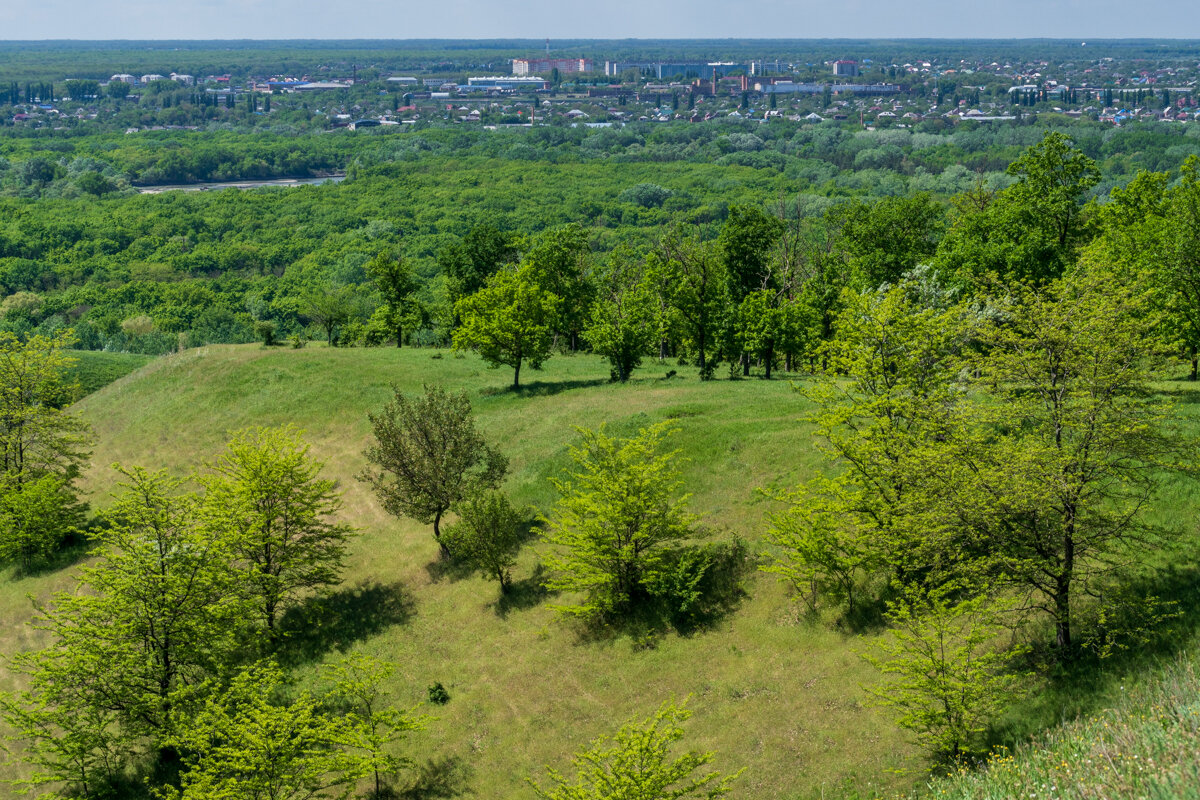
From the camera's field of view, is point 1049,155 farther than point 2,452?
No

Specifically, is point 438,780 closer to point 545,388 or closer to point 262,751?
point 262,751

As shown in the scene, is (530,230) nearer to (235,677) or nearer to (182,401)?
(182,401)

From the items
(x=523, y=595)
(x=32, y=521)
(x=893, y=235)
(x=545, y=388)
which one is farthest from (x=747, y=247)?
(x=32, y=521)

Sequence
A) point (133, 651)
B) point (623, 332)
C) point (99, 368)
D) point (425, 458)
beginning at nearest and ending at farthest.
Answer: point (133, 651), point (425, 458), point (623, 332), point (99, 368)

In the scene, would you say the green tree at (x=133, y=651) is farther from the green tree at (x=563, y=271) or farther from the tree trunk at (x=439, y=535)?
the green tree at (x=563, y=271)

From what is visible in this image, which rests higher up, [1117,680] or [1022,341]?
[1022,341]

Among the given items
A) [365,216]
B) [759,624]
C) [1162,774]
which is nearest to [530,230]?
[365,216]

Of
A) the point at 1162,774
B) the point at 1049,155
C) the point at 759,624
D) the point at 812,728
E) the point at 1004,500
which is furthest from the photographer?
the point at 1049,155
